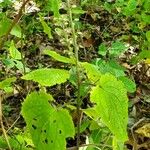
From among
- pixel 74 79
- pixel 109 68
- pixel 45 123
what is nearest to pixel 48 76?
pixel 45 123

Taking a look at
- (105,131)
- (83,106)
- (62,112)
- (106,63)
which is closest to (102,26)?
(83,106)

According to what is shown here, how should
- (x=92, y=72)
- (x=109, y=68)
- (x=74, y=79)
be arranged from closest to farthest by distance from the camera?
(x=92, y=72)
(x=74, y=79)
(x=109, y=68)

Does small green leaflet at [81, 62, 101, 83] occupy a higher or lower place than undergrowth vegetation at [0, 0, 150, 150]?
higher

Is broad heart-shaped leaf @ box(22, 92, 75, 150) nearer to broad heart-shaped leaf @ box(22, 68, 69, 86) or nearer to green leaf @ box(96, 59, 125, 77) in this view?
broad heart-shaped leaf @ box(22, 68, 69, 86)

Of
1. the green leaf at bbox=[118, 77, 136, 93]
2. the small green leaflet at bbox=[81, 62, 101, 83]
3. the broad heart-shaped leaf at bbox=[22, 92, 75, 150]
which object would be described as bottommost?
the green leaf at bbox=[118, 77, 136, 93]

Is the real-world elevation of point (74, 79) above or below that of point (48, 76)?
below

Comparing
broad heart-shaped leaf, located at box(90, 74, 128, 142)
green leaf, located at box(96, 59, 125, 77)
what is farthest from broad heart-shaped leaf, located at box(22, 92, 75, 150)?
green leaf, located at box(96, 59, 125, 77)

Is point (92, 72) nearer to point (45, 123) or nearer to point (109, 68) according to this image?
point (45, 123)
